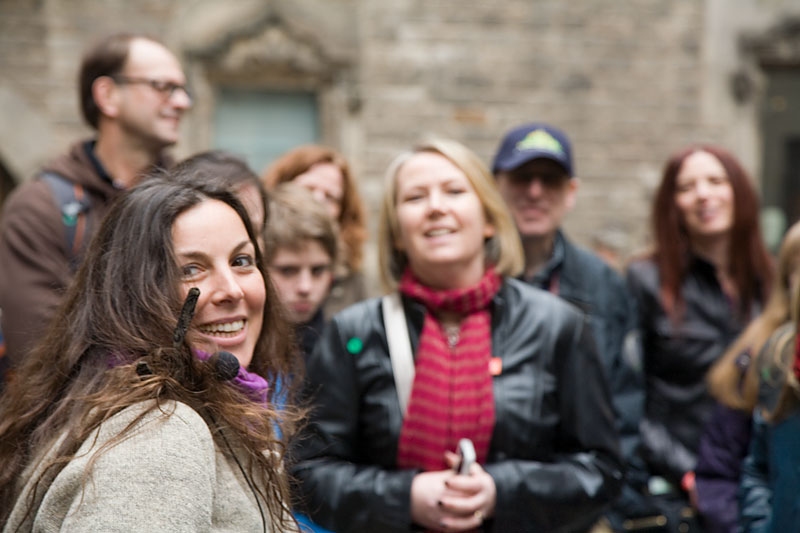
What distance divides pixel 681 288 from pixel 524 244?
676mm

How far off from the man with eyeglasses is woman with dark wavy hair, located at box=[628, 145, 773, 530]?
1836 millimetres

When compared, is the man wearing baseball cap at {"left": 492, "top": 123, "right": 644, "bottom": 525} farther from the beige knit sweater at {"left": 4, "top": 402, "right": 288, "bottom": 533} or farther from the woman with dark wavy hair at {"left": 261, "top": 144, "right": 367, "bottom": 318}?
the beige knit sweater at {"left": 4, "top": 402, "right": 288, "bottom": 533}

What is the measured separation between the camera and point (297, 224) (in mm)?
3398

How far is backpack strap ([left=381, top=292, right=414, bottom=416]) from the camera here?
2.65 meters

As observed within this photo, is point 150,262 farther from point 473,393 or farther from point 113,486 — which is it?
point 473,393

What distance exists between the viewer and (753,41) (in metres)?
9.56

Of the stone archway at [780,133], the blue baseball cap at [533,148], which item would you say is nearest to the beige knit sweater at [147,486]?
the blue baseball cap at [533,148]

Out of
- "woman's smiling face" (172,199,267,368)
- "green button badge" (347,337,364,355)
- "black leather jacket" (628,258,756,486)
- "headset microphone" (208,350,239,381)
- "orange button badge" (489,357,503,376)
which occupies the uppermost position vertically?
"woman's smiling face" (172,199,267,368)

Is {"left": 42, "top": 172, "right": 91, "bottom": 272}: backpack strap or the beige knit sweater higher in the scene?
{"left": 42, "top": 172, "right": 91, "bottom": 272}: backpack strap

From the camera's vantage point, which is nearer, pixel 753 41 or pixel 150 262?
pixel 150 262

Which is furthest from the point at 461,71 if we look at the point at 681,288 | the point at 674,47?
the point at 681,288

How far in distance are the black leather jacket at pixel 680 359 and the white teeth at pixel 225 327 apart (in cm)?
223

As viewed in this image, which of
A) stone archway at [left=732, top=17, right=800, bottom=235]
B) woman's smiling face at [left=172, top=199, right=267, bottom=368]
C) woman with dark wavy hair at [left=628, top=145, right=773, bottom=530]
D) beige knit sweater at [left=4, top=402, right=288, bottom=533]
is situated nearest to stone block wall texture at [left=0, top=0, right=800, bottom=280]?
stone archway at [left=732, top=17, right=800, bottom=235]

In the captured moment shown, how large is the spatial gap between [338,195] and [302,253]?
29.4 inches
